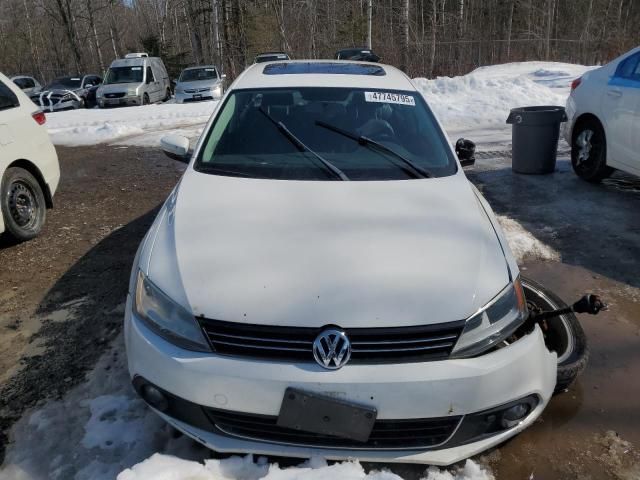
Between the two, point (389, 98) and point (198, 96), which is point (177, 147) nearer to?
point (389, 98)

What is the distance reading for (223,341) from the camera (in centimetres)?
206

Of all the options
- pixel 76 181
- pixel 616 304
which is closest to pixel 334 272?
pixel 616 304

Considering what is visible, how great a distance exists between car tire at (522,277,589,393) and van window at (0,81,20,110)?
4733 millimetres

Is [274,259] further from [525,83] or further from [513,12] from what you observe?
[513,12]

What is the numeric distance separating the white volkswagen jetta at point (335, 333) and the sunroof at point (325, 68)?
5.62 ft

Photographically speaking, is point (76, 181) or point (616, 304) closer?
point (616, 304)

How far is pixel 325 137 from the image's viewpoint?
338 cm

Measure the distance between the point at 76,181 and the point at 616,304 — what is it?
685 centimetres

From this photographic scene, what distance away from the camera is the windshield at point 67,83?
69.9 ft

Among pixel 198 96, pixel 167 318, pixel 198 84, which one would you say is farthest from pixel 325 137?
pixel 198 84

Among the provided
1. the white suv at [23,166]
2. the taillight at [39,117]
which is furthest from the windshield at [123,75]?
the white suv at [23,166]

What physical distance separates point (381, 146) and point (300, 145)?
1.65ft

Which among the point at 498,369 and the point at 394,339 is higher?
the point at 394,339

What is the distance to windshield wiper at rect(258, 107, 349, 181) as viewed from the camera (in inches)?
122
